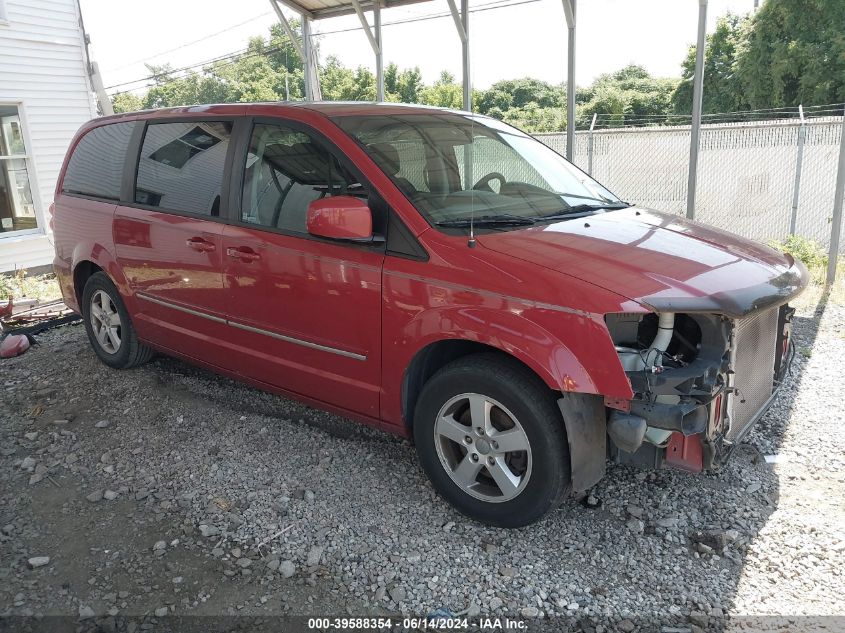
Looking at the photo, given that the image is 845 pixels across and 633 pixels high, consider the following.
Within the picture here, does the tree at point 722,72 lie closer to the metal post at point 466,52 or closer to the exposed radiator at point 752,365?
the metal post at point 466,52

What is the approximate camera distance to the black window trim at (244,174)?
3.40 meters

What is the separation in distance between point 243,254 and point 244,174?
0.48 m

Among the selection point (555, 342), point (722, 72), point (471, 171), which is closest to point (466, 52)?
point (471, 171)

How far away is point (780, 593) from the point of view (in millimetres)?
2723

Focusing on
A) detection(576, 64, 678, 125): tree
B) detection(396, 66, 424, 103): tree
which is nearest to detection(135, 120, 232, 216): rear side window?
detection(576, 64, 678, 125): tree

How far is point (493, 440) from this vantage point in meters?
3.06

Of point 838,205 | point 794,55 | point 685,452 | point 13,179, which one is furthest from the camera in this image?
point 794,55

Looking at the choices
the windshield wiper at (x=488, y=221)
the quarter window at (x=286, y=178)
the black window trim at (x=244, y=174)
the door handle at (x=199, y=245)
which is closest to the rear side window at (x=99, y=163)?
the door handle at (x=199, y=245)

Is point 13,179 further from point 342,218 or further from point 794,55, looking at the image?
point 794,55

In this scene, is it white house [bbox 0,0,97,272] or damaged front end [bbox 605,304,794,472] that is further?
white house [bbox 0,0,97,272]

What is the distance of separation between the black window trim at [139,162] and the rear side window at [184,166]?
0.02m

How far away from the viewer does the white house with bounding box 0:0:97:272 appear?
10812 mm

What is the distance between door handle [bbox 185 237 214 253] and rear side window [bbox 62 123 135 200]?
1087 millimetres

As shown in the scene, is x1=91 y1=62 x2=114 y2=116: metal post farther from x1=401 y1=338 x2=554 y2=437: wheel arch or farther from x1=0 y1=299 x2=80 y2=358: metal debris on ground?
x1=401 y1=338 x2=554 y2=437: wheel arch
